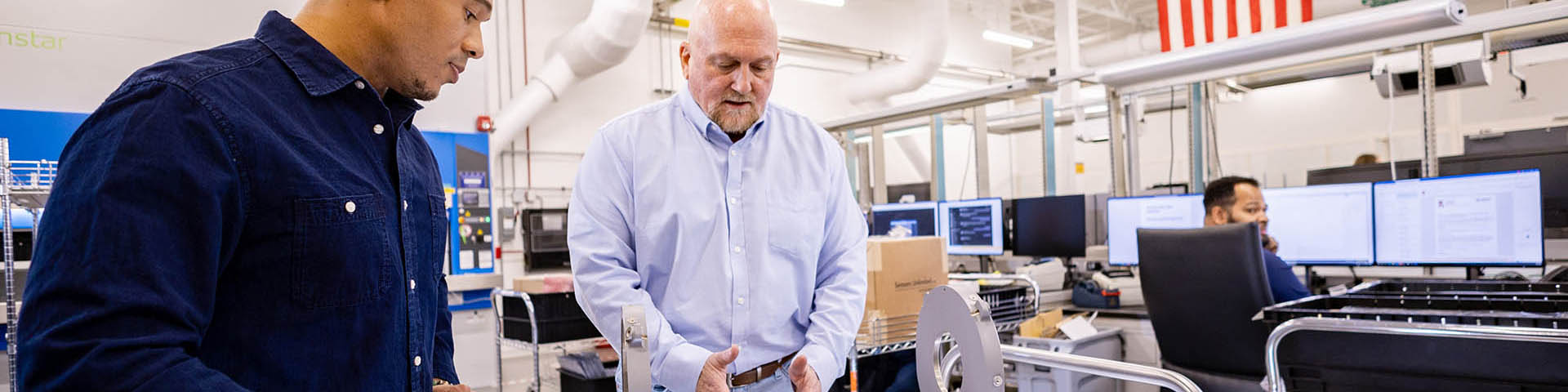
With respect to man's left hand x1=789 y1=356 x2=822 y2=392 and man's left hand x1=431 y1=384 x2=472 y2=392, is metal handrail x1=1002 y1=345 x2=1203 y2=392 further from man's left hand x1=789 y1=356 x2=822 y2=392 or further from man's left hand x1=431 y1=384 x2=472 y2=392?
man's left hand x1=431 y1=384 x2=472 y2=392

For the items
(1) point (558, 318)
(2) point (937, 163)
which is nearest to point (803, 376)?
(1) point (558, 318)

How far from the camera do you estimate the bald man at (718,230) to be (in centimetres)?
145

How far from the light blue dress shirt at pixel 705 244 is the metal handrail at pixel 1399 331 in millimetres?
904

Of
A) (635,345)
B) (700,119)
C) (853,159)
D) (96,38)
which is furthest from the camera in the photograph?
(853,159)

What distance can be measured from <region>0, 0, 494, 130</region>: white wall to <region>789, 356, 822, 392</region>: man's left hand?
3.81 meters

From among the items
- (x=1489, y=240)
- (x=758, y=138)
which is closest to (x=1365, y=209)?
(x=1489, y=240)

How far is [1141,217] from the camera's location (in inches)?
150

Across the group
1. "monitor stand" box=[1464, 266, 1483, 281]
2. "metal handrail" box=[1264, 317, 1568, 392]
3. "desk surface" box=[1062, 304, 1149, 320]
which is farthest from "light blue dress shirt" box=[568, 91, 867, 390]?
"monitor stand" box=[1464, 266, 1483, 281]

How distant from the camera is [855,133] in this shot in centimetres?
707

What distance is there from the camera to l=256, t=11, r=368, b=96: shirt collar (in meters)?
0.86

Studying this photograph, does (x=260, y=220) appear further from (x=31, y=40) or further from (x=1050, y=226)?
(x=31, y=40)

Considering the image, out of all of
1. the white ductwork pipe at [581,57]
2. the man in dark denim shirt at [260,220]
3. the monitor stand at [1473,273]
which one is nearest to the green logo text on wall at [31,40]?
the white ductwork pipe at [581,57]

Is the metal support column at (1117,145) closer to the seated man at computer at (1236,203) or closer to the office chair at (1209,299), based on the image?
the seated man at computer at (1236,203)

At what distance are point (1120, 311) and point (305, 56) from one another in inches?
118
